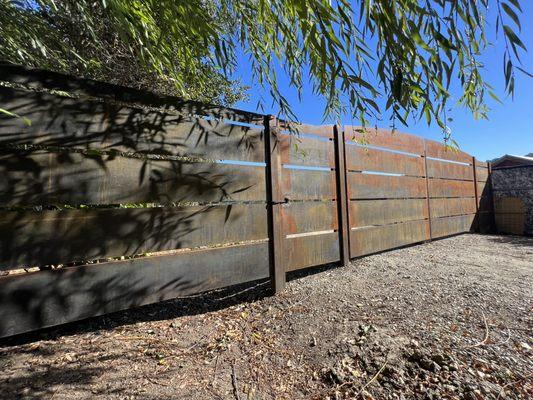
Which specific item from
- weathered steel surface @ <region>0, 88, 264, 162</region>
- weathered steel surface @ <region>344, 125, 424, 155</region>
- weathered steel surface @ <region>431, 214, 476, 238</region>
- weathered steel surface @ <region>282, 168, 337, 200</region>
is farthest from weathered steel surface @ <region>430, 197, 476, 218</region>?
weathered steel surface @ <region>0, 88, 264, 162</region>

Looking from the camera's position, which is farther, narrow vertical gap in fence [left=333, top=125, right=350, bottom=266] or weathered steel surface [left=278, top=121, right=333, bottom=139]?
narrow vertical gap in fence [left=333, top=125, right=350, bottom=266]

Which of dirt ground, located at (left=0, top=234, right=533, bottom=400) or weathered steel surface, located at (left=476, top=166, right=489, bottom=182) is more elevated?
weathered steel surface, located at (left=476, top=166, right=489, bottom=182)

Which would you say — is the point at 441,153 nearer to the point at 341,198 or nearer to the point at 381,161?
the point at 381,161

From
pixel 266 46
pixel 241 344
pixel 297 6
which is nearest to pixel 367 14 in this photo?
pixel 297 6

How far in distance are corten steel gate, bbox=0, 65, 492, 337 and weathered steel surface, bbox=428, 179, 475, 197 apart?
2.78 meters

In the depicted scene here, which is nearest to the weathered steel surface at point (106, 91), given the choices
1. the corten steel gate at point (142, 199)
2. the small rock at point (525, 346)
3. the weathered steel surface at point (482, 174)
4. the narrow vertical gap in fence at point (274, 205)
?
the corten steel gate at point (142, 199)

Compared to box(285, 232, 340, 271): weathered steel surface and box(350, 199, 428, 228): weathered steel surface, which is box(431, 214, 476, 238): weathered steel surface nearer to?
box(350, 199, 428, 228): weathered steel surface

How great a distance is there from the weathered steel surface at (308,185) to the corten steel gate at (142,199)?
1 centimetres

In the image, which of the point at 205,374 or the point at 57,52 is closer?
the point at 205,374

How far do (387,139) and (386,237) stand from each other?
4.65 feet

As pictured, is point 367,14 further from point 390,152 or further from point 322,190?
point 390,152

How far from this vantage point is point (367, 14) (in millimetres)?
1516

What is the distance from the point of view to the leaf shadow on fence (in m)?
1.74

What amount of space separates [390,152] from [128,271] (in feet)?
12.6
